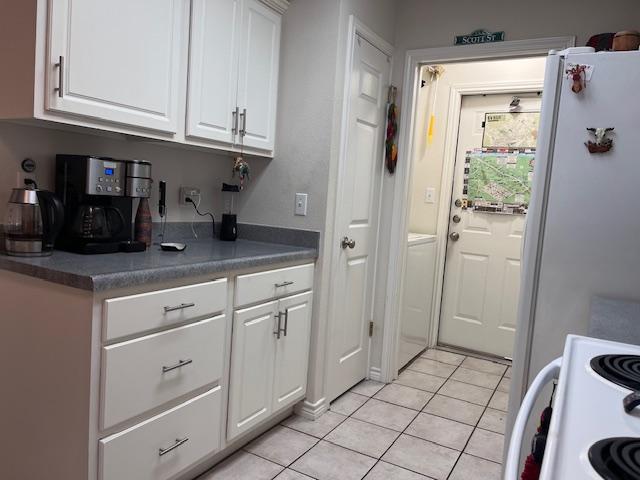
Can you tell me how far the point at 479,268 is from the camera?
3898mm

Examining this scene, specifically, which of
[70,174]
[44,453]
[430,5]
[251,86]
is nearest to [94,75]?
[70,174]

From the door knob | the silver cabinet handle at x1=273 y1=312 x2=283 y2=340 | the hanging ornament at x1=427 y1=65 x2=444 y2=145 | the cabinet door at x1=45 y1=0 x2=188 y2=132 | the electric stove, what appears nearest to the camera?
the electric stove

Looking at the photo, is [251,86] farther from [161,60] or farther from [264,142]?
[161,60]

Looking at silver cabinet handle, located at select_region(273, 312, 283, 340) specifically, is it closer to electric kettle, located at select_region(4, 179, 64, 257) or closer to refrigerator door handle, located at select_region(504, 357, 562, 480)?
electric kettle, located at select_region(4, 179, 64, 257)

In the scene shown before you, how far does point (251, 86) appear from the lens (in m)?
2.41

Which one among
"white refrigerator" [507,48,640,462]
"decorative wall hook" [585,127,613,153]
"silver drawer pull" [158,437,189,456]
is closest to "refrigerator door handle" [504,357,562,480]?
"white refrigerator" [507,48,640,462]

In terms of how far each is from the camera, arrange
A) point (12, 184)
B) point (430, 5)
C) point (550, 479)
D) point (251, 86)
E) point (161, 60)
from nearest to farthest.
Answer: point (550, 479) < point (12, 184) < point (161, 60) < point (251, 86) < point (430, 5)

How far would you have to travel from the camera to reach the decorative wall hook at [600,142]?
160 cm

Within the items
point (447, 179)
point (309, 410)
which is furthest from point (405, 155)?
point (309, 410)

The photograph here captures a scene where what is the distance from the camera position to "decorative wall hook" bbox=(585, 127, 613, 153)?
1.60 metres

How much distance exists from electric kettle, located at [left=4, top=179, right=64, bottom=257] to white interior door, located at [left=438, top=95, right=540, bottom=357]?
3.03 m

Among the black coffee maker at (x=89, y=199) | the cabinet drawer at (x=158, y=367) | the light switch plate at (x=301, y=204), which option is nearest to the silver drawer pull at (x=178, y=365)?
the cabinet drawer at (x=158, y=367)

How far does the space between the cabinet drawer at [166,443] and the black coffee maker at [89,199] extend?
2.19 feet

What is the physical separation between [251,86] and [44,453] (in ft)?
5.75
